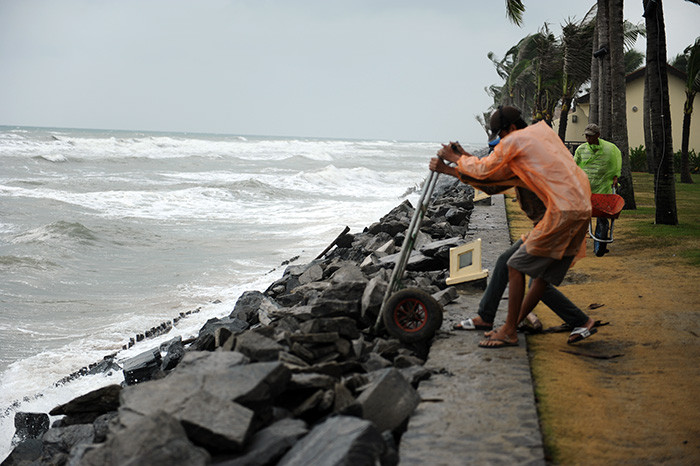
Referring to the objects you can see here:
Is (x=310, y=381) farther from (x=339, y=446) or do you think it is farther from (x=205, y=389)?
(x=339, y=446)

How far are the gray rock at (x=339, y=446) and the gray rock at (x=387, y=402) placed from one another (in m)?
0.36

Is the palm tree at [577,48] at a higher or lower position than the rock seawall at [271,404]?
higher

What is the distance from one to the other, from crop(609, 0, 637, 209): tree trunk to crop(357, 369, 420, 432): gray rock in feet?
40.1

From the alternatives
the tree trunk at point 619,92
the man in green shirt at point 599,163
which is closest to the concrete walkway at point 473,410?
the man in green shirt at point 599,163

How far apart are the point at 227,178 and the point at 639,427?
3138 cm

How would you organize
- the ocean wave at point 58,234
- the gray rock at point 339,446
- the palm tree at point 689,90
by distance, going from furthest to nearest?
the palm tree at point 689,90 → the ocean wave at point 58,234 → the gray rock at point 339,446

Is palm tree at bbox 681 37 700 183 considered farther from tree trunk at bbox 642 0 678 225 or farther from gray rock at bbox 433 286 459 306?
gray rock at bbox 433 286 459 306

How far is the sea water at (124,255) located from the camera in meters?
7.28

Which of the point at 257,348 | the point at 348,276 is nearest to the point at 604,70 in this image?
the point at 348,276

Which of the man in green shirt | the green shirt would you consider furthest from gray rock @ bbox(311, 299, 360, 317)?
the green shirt

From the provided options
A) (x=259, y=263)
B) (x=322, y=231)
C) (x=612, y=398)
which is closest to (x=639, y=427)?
(x=612, y=398)

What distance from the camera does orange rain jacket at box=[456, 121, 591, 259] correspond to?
4.29 m

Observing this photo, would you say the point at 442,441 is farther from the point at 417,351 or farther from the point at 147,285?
the point at 147,285

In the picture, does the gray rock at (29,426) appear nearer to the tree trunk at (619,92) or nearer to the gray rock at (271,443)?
the gray rock at (271,443)
